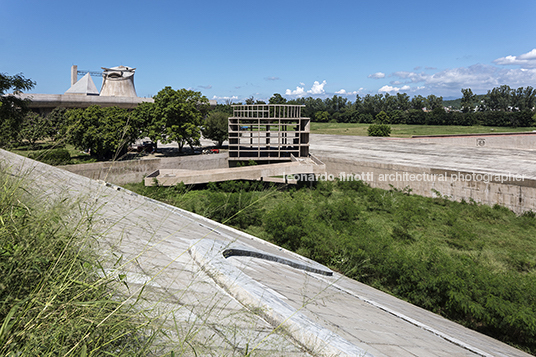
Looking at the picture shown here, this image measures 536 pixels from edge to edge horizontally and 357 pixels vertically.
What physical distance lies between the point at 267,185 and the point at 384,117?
71567 millimetres

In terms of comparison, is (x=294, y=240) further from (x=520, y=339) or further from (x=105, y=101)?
(x=105, y=101)

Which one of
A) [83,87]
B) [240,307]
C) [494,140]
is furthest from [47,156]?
[83,87]

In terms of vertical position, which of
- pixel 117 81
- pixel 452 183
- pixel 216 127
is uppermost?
pixel 117 81

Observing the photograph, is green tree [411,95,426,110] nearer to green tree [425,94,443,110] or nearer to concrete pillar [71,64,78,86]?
green tree [425,94,443,110]

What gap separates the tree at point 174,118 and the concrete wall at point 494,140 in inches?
1198

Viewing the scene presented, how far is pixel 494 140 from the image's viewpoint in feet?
128

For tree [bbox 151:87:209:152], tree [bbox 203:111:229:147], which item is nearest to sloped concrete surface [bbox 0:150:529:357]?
tree [bbox 151:87:209:152]

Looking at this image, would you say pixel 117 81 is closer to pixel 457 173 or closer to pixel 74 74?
pixel 74 74

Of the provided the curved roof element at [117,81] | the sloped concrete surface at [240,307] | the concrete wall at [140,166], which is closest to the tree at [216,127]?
the concrete wall at [140,166]

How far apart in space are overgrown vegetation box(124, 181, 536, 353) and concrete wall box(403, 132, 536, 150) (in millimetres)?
26165

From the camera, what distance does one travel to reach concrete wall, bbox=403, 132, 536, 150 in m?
36.5

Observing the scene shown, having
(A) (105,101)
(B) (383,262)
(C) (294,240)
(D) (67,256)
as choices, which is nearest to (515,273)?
(B) (383,262)

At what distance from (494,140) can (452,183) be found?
26.7m

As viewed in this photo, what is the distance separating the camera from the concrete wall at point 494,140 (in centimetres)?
3650
